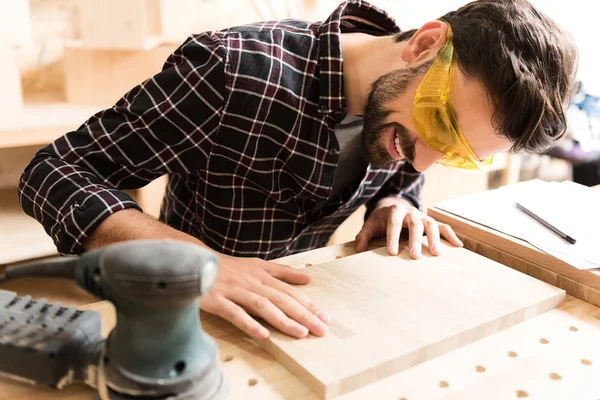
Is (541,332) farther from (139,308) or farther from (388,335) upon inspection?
(139,308)

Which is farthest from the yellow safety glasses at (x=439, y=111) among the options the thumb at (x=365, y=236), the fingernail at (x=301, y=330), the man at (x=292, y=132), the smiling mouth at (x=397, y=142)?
the fingernail at (x=301, y=330)

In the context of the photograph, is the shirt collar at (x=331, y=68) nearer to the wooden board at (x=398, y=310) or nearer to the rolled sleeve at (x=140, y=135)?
the rolled sleeve at (x=140, y=135)

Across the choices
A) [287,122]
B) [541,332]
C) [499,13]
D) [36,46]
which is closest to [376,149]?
[287,122]

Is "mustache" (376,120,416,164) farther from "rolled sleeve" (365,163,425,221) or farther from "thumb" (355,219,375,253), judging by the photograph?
"rolled sleeve" (365,163,425,221)

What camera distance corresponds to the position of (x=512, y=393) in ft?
2.16

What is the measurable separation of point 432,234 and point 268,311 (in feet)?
1.40

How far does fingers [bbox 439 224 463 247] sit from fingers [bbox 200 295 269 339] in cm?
47

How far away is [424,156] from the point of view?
3.63 ft

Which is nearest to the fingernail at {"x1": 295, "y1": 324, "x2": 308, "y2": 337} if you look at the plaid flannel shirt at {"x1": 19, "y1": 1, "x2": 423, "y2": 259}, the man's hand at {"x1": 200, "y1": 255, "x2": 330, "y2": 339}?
the man's hand at {"x1": 200, "y1": 255, "x2": 330, "y2": 339}

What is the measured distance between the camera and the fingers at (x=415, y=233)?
3.29 ft

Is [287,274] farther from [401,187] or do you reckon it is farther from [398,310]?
[401,187]

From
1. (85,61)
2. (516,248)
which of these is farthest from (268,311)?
(85,61)

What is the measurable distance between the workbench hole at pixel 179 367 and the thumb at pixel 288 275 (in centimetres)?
33

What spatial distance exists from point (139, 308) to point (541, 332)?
589 millimetres
